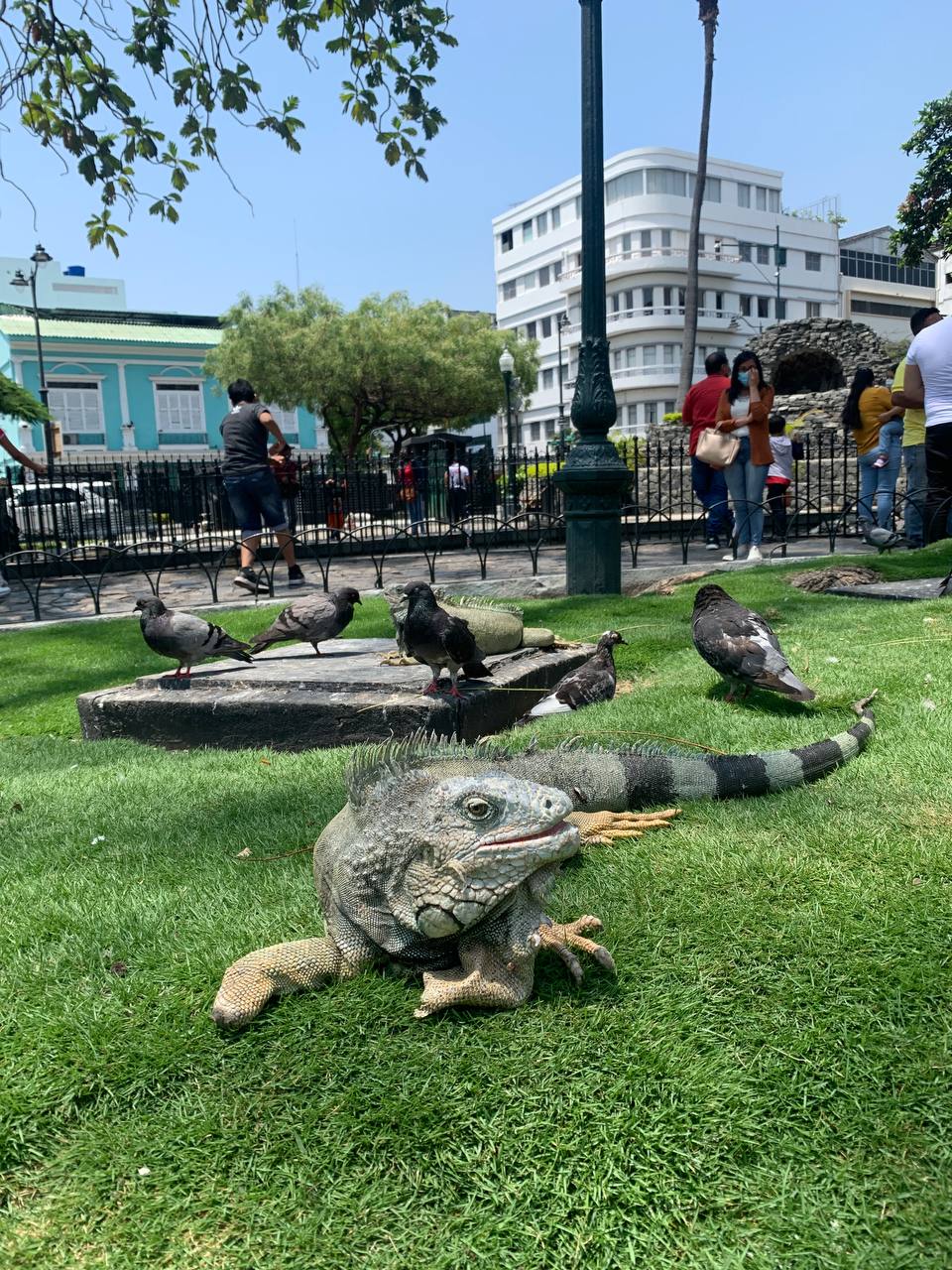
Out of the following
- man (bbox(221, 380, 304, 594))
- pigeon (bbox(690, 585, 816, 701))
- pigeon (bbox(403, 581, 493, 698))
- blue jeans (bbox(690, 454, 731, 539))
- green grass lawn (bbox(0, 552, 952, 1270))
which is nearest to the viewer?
green grass lawn (bbox(0, 552, 952, 1270))

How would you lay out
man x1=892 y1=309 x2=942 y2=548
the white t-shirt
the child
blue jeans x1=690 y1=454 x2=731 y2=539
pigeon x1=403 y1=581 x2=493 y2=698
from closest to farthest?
pigeon x1=403 y1=581 x2=493 y2=698
the white t-shirt
man x1=892 y1=309 x2=942 y2=548
blue jeans x1=690 y1=454 x2=731 y2=539
the child

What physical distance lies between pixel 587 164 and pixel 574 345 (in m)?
62.3

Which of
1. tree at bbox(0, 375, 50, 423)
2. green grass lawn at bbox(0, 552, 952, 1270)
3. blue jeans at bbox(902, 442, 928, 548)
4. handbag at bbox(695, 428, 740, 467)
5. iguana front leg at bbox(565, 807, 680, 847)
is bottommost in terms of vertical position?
green grass lawn at bbox(0, 552, 952, 1270)

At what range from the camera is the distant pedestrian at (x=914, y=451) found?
1029 cm

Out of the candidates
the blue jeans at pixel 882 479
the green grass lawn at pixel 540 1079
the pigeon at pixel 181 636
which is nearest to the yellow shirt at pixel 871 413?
the blue jeans at pixel 882 479

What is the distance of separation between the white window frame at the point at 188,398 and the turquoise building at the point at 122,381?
0.05 meters

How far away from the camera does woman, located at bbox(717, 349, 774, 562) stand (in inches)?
452

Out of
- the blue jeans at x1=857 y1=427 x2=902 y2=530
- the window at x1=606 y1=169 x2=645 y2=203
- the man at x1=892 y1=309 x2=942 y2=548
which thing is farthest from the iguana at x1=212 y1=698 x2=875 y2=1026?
the window at x1=606 y1=169 x2=645 y2=203

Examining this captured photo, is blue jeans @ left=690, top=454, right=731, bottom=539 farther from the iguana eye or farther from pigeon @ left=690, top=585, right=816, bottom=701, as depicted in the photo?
the iguana eye

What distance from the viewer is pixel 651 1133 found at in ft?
5.80

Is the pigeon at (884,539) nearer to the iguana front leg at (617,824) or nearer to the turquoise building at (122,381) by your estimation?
the iguana front leg at (617,824)

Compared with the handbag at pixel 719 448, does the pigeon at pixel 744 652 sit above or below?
below

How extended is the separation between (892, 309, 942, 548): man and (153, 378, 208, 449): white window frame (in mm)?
47668

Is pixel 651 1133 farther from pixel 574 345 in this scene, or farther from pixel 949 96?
pixel 574 345
